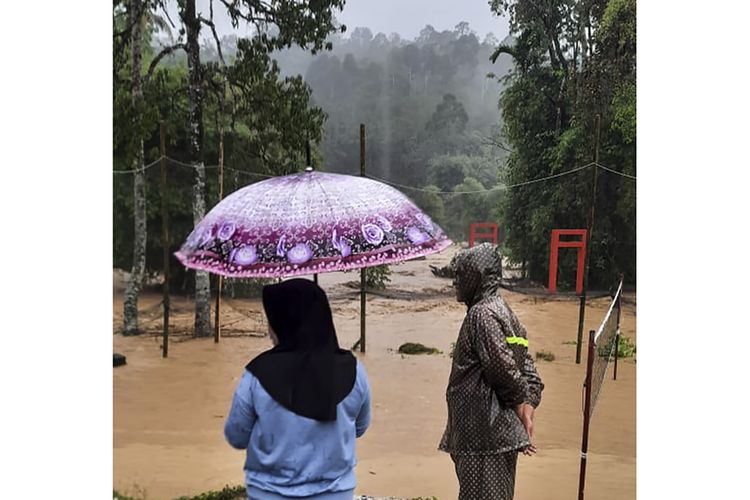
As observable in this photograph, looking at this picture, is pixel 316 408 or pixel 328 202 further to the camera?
pixel 328 202

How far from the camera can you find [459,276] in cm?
350

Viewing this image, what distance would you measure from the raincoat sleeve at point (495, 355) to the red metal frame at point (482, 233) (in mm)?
1483

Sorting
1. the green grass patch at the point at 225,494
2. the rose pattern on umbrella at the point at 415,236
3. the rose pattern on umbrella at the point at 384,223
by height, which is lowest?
the green grass patch at the point at 225,494

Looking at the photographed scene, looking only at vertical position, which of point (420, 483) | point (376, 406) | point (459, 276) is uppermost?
point (459, 276)

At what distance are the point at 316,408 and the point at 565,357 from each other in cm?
261

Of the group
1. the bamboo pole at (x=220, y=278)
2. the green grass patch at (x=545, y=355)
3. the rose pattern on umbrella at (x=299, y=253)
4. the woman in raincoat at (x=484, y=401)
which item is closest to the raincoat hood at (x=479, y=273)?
the woman in raincoat at (x=484, y=401)

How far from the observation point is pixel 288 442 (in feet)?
8.45

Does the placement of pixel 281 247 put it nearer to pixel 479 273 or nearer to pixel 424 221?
pixel 424 221

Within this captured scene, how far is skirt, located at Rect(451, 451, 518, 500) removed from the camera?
3.45 meters

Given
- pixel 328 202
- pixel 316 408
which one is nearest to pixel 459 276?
pixel 328 202

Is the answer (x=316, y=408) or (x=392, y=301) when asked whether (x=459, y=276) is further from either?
(x=392, y=301)

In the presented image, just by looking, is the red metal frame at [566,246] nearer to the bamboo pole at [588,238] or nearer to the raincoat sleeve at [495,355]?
the bamboo pole at [588,238]

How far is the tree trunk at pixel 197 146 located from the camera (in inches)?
198
